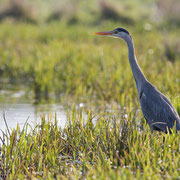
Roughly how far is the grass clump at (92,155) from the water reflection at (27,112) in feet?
5.38

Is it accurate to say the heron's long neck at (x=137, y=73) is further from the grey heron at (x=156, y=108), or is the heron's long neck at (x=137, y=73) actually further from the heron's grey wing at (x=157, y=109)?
the heron's grey wing at (x=157, y=109)

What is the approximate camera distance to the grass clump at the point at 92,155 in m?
3.71

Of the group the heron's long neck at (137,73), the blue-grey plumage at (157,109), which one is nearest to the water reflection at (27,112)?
the heron's long neck at (137,73)

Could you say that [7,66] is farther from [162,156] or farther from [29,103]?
[162,156]

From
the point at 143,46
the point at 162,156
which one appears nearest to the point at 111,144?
the point at 162,156

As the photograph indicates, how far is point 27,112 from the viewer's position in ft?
22.6

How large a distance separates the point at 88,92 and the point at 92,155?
368cm

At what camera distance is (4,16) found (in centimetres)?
2134

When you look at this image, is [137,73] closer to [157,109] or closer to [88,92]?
[157,109]

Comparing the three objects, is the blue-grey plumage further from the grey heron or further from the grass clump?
the grass clump

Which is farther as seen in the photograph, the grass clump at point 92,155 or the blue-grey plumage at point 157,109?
the blue-grey plumage at point 157,109

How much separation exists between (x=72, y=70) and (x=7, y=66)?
87.4 inches

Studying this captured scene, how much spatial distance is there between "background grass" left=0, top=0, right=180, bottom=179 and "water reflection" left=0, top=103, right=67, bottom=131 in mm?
268

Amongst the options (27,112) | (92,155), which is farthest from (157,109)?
(27,112)
